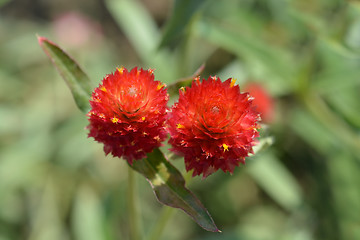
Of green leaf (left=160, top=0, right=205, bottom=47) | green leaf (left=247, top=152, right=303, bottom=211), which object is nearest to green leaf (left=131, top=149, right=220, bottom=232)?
green leaf (left=160, top=0, right=205, bottom=47)

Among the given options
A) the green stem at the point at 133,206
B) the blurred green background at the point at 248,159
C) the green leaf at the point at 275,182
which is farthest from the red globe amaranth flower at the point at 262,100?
the green stem at the point at 133,206

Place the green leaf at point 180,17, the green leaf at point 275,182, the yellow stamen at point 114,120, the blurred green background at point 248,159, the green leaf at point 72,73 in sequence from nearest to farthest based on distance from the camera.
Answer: the yellow stamen at point 114,120 → the green leaf at point 72,73 → the green leaf at point 180,17 → the blurred green background at point 248,159 → the green leaf at point 275,182

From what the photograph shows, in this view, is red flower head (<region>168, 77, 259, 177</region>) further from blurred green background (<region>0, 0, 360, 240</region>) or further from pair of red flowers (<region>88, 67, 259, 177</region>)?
blurred green background (<region>0, 0, 360, 240</region>)

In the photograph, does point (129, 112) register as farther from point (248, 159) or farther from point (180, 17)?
point (248, 159)

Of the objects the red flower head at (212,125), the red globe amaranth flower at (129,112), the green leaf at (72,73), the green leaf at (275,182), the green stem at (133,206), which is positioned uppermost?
the green leaf at (72,73)

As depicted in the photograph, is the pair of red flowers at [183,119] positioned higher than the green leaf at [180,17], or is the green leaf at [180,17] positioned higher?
the green leaf at [180,17]

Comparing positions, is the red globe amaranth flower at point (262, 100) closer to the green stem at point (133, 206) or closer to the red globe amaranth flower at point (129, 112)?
the green stem at point (133, 206)

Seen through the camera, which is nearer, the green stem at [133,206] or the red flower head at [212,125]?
the red flower head at [212,125]
